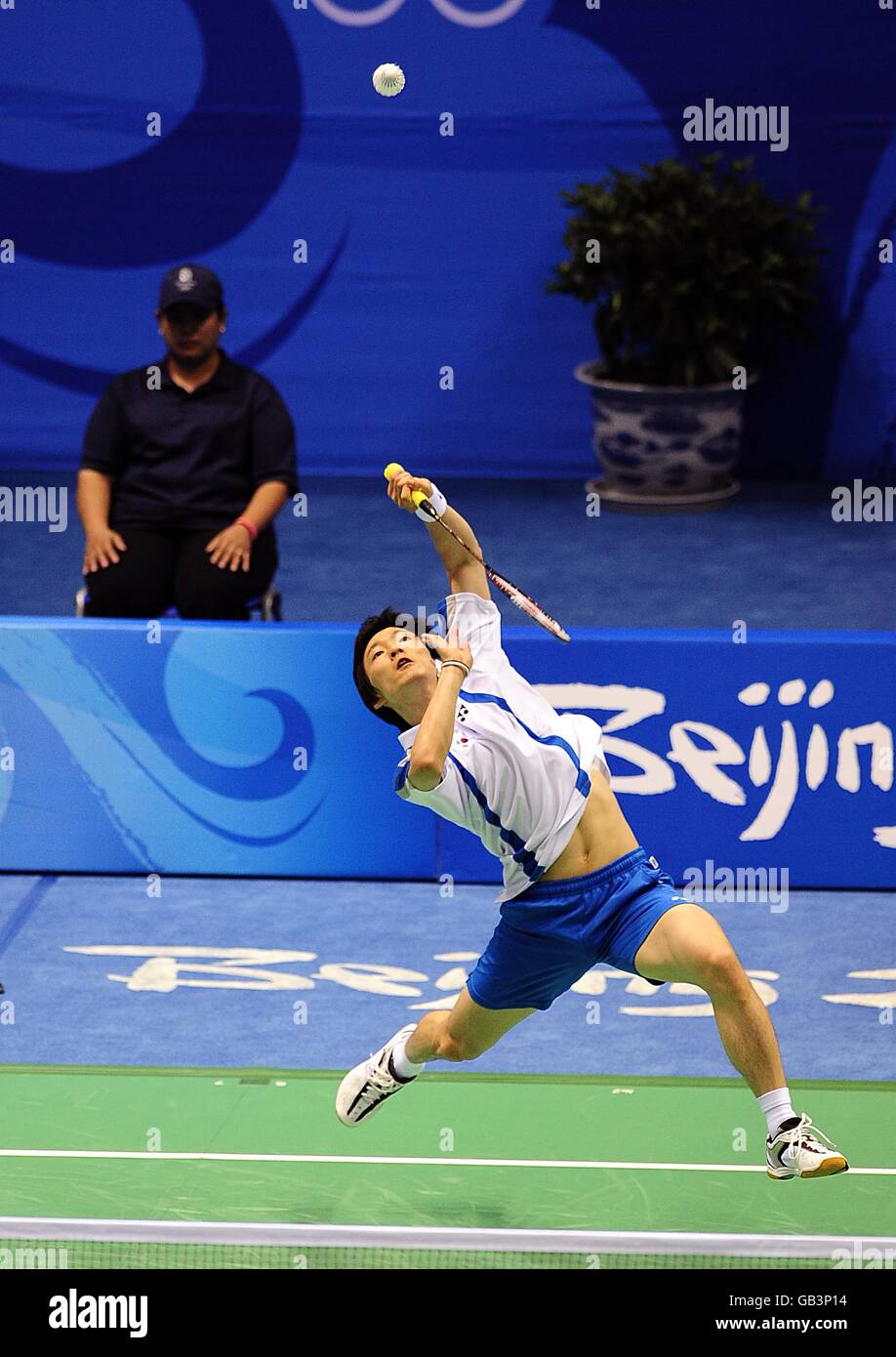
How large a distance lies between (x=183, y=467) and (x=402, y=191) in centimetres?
451

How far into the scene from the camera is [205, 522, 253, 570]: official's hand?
6582 mm

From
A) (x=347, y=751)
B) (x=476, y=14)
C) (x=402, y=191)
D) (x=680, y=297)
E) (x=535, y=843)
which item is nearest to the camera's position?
(x=535, y=843)

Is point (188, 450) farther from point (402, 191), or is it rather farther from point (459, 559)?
point (402, 191)

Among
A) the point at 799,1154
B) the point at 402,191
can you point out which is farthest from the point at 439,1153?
the point at 402,191

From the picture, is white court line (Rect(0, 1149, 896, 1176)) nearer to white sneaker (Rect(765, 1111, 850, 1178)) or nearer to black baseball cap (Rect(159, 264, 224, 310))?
white sneaker (Rect(765, 1111, 850, 1178))

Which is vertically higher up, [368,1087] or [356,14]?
[356,14]

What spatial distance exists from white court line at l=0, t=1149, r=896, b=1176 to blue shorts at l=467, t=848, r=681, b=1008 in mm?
467

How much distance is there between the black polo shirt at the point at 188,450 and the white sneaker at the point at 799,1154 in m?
3.53

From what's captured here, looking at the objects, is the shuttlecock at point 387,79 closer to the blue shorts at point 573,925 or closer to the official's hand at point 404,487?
the official's hand at point 404,487

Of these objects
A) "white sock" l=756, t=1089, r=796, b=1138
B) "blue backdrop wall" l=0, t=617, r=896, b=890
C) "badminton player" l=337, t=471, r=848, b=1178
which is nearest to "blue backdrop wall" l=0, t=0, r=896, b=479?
"blue backdrop wall" l=0, t=617, r=896, b=890

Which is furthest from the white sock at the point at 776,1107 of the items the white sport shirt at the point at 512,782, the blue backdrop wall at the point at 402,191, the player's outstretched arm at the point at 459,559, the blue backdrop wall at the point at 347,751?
the blue backdrop wall at the point at 402,191

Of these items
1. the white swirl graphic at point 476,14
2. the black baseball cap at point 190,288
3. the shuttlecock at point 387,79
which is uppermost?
the white swirl graphic at point 476,14

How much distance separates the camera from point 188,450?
6836 millimetres

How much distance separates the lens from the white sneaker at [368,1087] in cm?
442
